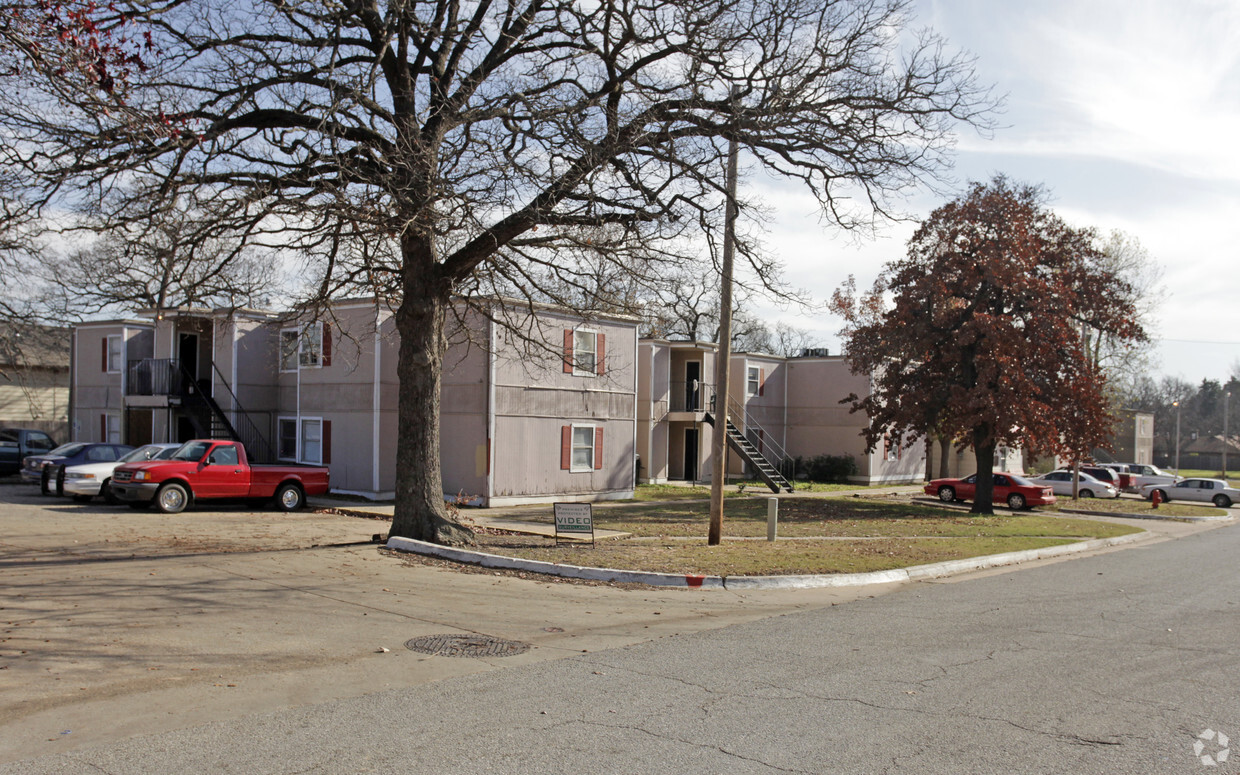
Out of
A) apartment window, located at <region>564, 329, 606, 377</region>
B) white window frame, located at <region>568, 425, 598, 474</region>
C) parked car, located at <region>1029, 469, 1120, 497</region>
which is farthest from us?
parked car, located at <region>1029, 469, 1120, 497</region>

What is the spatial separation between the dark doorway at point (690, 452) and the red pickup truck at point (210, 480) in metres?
18.8

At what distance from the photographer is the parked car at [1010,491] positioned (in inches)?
1321

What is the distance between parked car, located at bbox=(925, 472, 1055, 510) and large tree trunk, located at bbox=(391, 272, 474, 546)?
23.3m

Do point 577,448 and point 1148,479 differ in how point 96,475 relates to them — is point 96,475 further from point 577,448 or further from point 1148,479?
point 1148,479

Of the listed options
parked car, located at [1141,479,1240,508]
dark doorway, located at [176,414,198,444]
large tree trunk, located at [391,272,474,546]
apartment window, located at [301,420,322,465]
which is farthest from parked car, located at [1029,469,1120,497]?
dark doorway, located at [176,414,198,444]

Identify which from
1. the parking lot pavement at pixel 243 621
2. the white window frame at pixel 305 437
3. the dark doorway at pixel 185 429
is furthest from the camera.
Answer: the dark doorway at pixel 185 429

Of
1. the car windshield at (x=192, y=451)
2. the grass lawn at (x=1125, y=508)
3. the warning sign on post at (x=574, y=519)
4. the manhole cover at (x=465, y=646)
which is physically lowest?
the grass lawn at (x=1125, y=508)

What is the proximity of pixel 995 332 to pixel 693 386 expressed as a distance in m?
13.5

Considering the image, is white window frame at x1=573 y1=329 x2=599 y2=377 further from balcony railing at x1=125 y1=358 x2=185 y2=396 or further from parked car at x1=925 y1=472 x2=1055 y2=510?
parked car at x1=925 y1=472 x2=1055 y2=510

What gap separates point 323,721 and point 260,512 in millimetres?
18377

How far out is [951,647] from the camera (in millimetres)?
9242

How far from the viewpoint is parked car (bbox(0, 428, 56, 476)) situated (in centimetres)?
3225

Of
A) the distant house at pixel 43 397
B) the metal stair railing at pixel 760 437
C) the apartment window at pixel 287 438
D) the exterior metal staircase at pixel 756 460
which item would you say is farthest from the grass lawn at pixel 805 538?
the distant house at pixel 43 397

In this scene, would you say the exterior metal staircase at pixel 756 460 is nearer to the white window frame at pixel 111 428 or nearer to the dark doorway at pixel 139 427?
the dark doorway at pixel 139 427
